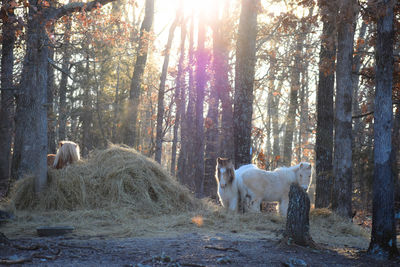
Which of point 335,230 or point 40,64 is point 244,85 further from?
point 40,64

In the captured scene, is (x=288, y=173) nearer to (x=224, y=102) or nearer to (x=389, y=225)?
(x=389, y=225)

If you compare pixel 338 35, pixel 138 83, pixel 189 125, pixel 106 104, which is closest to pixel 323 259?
pixel 338 35

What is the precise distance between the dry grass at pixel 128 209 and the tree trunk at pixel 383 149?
1385mm

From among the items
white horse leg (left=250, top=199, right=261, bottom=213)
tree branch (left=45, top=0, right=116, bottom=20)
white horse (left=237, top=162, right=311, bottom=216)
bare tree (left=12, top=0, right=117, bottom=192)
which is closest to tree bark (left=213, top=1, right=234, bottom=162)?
white horse (left=237, top=162, right=311, bottom=216)

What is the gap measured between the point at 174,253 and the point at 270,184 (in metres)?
5.97

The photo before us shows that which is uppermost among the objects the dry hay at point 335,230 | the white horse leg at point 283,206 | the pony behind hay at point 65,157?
the pony behind hay at point 65,157

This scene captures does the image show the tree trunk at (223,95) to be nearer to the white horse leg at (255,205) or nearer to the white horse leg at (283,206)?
the white horse leg at (283,206)

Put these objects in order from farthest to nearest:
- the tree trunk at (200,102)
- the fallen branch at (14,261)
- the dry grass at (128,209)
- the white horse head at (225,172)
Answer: the tree trunk at (200,102), the white horse head at (225,172), the dry grass at (128,209), the fallen branch at (14,261)

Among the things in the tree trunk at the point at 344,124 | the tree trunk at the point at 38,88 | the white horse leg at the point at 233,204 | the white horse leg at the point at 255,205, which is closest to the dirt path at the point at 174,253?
the tree trunk at the point at 344,124

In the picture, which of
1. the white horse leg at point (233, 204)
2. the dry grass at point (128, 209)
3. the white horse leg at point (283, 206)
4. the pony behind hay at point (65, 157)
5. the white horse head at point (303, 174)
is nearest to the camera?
the dry grass at point (128, 209)

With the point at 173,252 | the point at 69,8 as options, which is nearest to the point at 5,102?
the point at 69,8

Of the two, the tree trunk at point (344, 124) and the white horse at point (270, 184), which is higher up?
the tree trunk at point (344, 124)

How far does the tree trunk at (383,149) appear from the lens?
22.9 feet

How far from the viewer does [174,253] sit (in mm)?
6289
